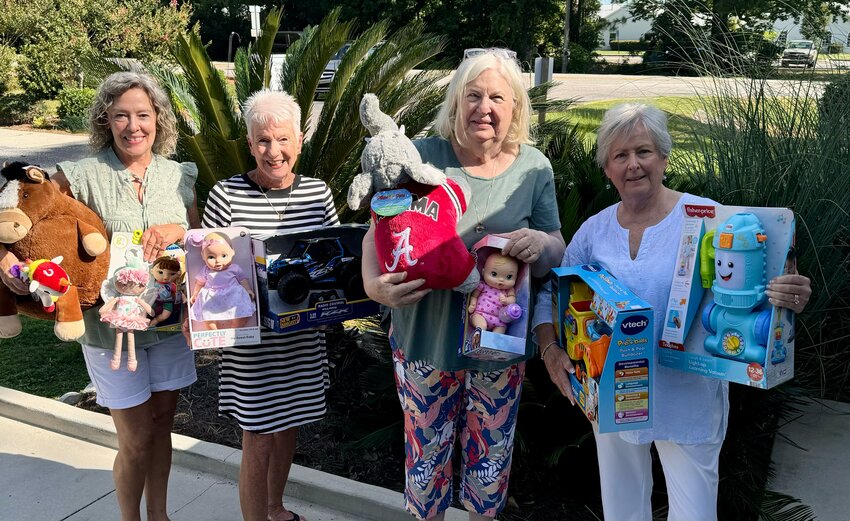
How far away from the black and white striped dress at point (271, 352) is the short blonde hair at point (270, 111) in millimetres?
280

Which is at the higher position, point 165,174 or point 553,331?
point 165,174

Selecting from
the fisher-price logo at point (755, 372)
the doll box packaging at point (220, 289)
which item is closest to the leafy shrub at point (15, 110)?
the doll box packaging at point (220, 289)

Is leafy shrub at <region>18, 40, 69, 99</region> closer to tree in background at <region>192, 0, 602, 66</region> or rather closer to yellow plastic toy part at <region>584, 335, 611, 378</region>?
tree in background at <region>192, 0, 602, 66</region>

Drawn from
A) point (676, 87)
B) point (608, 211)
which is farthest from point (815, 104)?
point (608, 211)

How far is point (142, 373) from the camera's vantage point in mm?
2906

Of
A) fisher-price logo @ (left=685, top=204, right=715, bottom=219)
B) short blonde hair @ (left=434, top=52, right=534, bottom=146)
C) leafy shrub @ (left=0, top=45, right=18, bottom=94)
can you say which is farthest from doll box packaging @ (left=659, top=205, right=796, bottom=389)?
leafy shrub @ (left=0, top=45, right=18, bottom=94)

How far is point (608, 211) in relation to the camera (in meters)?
2.51

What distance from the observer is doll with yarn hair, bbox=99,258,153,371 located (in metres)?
2.67

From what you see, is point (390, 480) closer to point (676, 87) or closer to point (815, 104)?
point (815, 104)

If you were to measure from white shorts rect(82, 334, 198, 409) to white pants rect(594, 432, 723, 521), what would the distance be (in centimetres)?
190

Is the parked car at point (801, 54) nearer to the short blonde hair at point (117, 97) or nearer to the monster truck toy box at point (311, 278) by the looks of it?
the monster truck toy box at point (311, 278)

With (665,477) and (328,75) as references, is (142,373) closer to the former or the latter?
(665,477)

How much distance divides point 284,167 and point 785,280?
1975 mm

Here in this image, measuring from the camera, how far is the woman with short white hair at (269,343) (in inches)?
111
